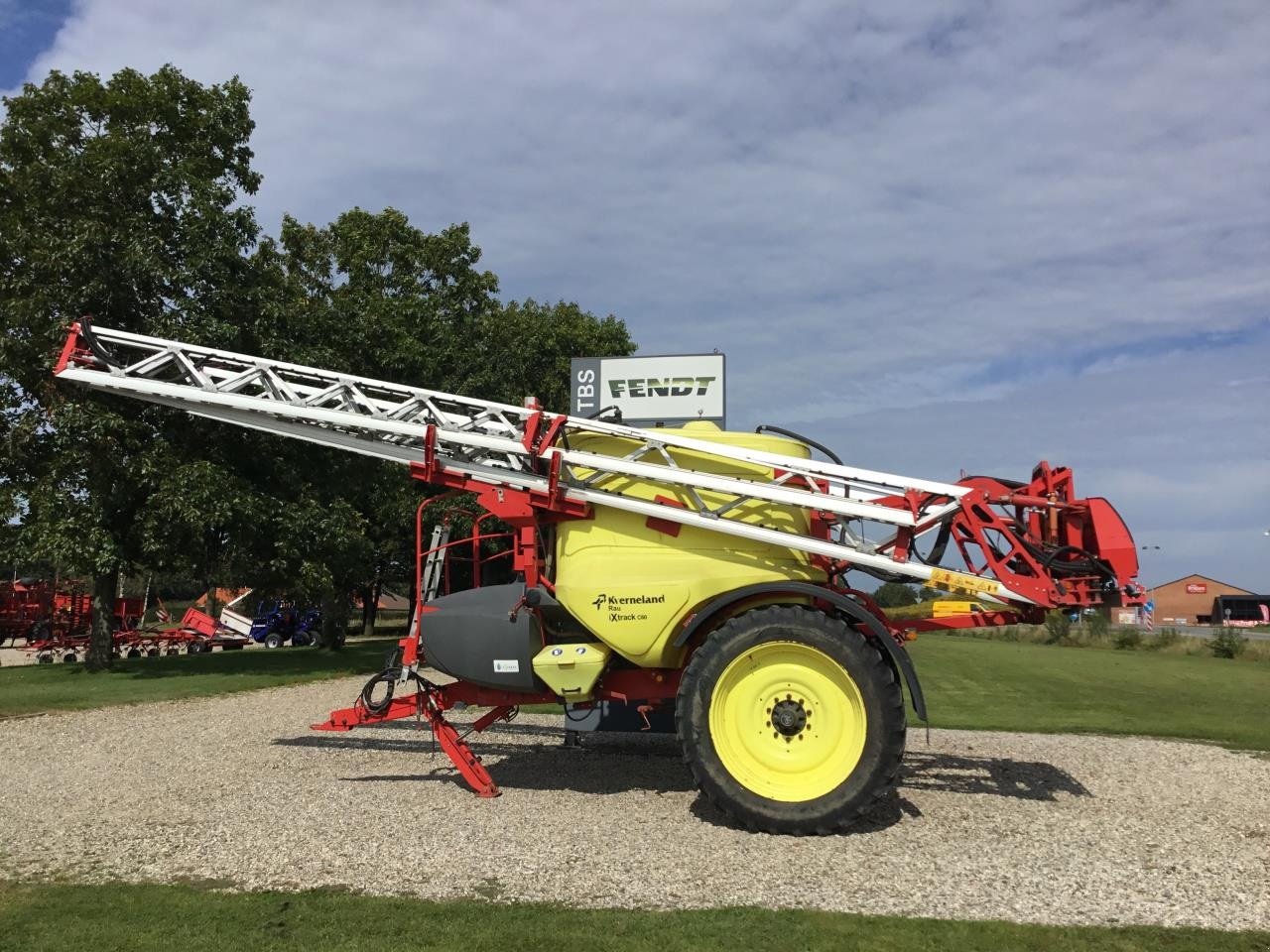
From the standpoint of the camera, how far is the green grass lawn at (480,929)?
4.59m

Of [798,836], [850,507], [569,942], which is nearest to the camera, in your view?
[569,942]

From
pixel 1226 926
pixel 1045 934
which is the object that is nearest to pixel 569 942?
pixel 1045 934

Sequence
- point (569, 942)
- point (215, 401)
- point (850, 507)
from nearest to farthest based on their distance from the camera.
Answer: point (569, 942), point (850, 507), point (215, 401)

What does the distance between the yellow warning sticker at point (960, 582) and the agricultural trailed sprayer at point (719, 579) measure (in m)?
0.01

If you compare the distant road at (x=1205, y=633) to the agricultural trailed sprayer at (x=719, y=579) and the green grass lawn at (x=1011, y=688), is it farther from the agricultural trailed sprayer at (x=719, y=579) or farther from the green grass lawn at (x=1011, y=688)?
the agricultural trailed sprayer at (x=719, y=579)

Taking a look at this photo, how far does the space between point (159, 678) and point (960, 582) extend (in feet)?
52.6

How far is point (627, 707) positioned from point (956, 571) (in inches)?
167

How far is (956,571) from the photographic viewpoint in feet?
24.6

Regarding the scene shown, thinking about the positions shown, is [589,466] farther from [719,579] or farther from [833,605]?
[833,605]

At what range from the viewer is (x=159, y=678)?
17.8 meters

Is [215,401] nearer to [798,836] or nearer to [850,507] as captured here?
[850,507]

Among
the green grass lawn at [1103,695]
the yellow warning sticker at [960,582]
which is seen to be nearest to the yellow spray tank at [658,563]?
the yellow warning sticker at [960,582]

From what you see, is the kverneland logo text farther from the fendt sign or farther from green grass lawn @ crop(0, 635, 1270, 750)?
the fendt sign

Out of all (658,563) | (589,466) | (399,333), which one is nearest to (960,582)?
(658,563)
